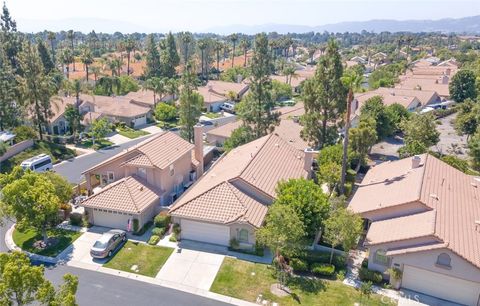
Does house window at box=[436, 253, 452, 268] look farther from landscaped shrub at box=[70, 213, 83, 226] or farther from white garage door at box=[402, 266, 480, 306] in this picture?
landscaped shrub at box=[70, 213, 83, 226]

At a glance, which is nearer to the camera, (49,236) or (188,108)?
(49,236)

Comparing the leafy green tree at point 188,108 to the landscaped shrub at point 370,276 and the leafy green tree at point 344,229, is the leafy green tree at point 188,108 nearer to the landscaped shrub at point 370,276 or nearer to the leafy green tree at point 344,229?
the leafy green tree at point 344,229

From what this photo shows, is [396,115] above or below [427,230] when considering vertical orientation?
above

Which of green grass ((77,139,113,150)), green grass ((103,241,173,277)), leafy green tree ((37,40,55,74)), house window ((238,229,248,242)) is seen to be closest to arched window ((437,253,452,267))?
house window ((238,229,248,242))

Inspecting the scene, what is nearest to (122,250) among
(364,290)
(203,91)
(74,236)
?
(74,236)

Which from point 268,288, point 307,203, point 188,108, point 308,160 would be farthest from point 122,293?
point 188,108

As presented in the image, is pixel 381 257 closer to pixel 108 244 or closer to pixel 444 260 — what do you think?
pixel 444 260
